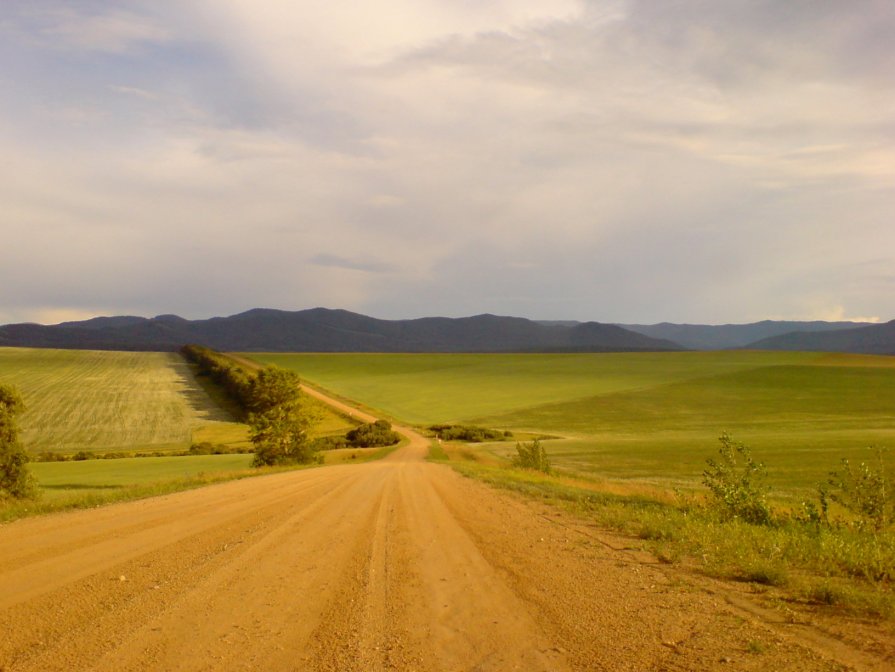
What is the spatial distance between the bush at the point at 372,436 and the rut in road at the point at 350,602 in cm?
4610

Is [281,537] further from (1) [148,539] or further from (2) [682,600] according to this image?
(2) [682,600]

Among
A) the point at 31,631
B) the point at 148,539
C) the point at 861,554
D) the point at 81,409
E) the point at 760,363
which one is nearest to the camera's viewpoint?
the point at 31,631

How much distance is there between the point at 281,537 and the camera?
41.0ft

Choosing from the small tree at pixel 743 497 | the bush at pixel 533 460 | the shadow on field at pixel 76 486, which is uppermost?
the small tree at pixel 743 497

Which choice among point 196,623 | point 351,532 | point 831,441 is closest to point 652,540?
point 351,532

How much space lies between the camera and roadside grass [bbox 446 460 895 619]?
8398 mm

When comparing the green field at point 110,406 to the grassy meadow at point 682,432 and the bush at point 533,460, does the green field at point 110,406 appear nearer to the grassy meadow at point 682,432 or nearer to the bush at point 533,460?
the grassy meadow at point 682,432

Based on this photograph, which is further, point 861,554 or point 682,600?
point 861,554

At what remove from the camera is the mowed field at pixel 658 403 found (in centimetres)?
4234

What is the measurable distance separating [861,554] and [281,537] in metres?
10.2

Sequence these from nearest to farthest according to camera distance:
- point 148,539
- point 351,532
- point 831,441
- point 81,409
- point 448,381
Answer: point 148,539 → point 351,532 → point 831,441 → point 81,409 → point 448,381

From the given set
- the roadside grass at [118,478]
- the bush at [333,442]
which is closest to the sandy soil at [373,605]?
the roadside grass at [118,478]

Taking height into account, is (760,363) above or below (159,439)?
above

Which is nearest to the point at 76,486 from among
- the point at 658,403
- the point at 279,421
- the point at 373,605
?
the point at 279,421
